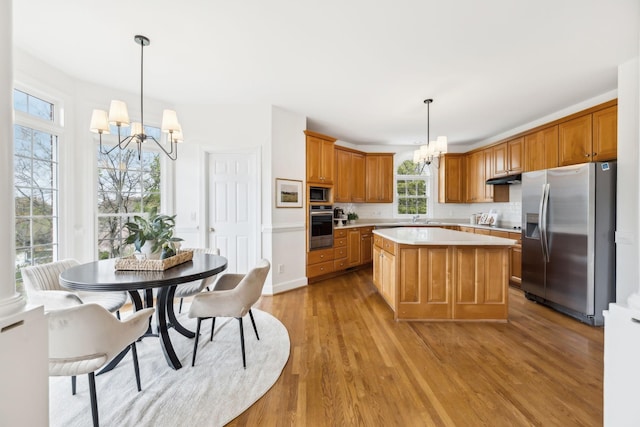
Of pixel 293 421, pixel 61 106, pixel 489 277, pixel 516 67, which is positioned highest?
Answer: pixel 516 67

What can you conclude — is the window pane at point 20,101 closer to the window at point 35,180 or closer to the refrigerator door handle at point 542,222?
the window at point 35,180

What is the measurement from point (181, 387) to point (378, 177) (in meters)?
5.11

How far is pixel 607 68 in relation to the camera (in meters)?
2.79

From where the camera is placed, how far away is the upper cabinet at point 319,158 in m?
4.45

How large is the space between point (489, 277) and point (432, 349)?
1086 mm

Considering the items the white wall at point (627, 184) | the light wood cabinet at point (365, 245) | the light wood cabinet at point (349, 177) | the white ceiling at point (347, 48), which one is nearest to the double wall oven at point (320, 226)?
the light wood cabinet at point (349, 177)

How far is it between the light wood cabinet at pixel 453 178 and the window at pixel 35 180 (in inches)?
246

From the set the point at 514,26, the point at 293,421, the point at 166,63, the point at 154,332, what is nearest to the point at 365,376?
the point at 293,421

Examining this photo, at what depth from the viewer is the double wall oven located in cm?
452

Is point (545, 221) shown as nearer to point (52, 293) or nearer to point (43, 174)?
point (52, 293)

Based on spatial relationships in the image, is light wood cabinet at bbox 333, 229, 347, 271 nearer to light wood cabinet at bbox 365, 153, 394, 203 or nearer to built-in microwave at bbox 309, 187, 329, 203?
built-in microwave at bbox 309, 187, 329, 203

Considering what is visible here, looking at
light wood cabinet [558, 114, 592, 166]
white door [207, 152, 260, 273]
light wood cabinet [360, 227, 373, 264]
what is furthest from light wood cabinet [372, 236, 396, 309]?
light wood cabinet [558, 114, 592, 166]

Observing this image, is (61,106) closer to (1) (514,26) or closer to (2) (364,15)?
(2) (364,15)

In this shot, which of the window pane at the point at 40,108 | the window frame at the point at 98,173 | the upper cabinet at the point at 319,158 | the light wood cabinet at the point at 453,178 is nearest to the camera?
the window pane at the point at 40,108
